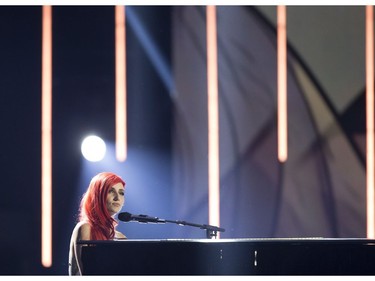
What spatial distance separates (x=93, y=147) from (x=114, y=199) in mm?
1453

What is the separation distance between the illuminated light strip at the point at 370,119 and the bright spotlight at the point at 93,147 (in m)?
1.90

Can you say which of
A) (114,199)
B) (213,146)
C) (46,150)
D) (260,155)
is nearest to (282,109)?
(260,155)

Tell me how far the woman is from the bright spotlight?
139 cm

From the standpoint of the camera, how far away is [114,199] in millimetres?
3332

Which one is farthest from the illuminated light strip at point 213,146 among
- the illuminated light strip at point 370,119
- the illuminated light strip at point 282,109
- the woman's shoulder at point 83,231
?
the woman's shoulder at point 83,231

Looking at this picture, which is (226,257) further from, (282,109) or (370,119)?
(370,119)

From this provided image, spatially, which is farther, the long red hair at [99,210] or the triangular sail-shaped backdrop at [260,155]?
the triangular sail-shaped backdrop at [260,155]

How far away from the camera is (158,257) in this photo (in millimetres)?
2748

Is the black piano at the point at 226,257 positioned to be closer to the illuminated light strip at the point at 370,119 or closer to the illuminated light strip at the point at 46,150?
the illuminated light strip at the point at 46,150

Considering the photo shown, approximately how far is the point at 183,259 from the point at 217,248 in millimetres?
145

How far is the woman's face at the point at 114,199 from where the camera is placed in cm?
332

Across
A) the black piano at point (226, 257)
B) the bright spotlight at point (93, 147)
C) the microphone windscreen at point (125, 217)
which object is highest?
the bright spotlight at point (93, 147)

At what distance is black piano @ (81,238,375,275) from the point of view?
2.74 m

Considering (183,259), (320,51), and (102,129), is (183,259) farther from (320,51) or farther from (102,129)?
(320,51)
